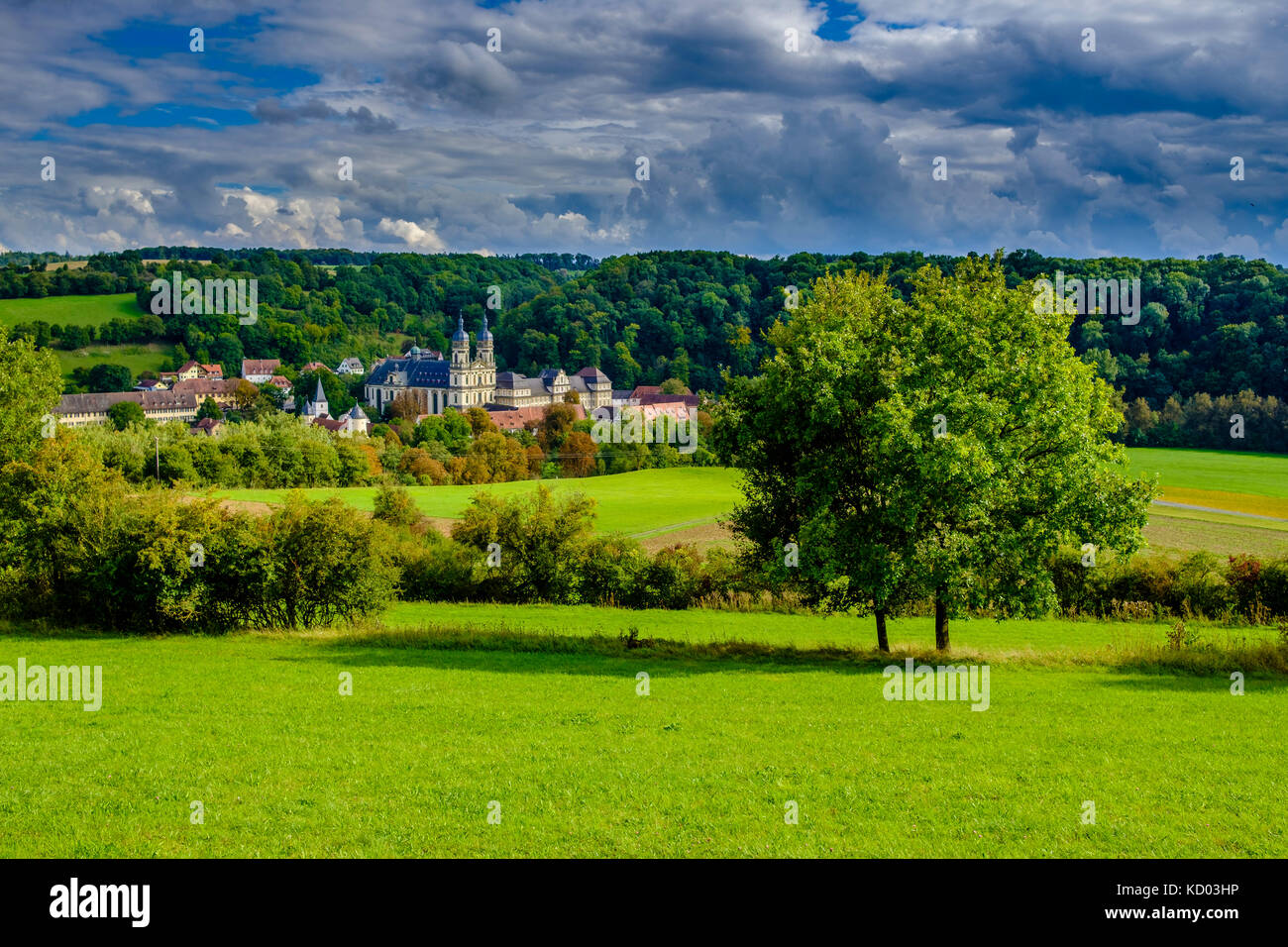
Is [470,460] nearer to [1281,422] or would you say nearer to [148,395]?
[1281,422]

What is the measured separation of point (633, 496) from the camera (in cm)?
8631

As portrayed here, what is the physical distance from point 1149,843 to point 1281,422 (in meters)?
107

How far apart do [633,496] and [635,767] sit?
236ft

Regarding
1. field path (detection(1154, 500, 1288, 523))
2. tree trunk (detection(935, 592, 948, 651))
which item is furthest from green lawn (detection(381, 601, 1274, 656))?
field path (detection(1154, 500, 1288, 523))

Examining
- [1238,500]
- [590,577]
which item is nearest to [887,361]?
[590,577]

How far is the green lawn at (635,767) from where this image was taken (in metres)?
11.4

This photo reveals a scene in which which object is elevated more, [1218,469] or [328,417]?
[328,417]

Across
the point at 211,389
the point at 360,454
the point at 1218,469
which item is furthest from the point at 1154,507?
the point at 211,389

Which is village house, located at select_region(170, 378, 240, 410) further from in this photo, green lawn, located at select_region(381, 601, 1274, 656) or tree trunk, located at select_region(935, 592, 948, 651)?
tree trunk, located at select_region(935, 592, 948, 651)

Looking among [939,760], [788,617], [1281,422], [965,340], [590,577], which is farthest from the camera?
[1281,422]

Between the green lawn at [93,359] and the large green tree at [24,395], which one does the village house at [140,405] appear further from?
the large green tree at [24,395]

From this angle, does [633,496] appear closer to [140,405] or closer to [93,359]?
[140,405]

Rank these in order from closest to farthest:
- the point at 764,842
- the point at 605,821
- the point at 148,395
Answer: the point at 764,842 < the point at 605,821 < the point at 148,395

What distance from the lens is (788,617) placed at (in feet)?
122
